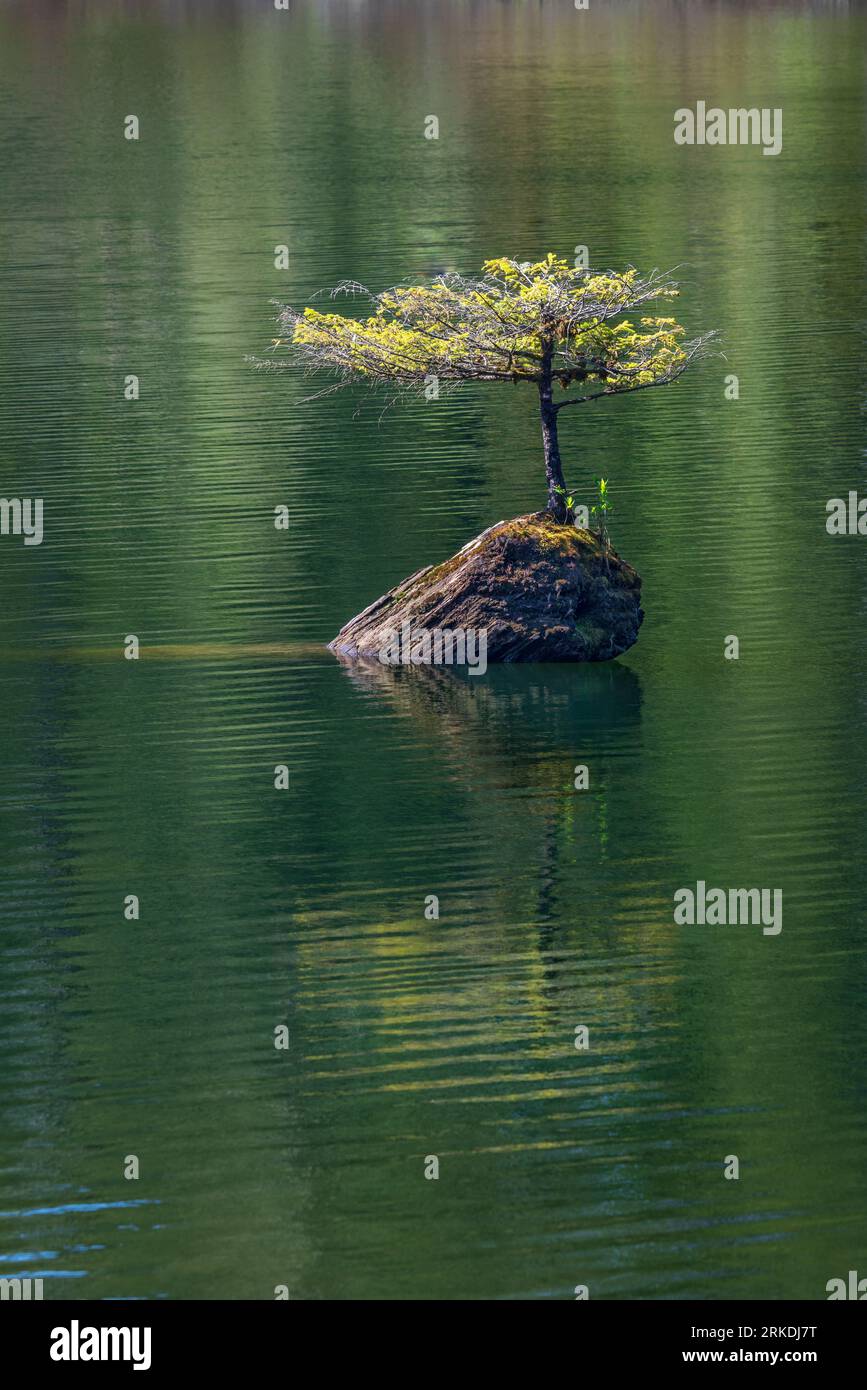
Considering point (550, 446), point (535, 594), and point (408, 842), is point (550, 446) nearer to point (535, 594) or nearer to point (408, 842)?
point (535, 594)

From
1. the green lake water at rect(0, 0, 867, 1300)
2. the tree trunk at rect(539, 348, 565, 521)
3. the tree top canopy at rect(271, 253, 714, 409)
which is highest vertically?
the tree top canopy at rect(271, 253, 714, 409)

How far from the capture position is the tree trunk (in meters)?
31.3

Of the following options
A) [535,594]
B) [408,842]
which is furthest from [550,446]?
[408,842]

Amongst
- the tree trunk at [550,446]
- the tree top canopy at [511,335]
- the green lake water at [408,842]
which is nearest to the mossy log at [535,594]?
the tree trunk at [550,446]

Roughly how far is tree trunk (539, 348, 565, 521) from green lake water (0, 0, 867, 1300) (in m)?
2.58

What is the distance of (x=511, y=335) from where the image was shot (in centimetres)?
3103

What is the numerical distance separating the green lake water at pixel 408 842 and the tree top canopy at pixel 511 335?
164 inches

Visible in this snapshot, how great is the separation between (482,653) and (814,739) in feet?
18.5

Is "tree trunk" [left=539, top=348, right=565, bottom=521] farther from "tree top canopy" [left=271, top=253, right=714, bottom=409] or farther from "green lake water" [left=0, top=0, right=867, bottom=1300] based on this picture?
"green lake water" [left=0, top=0, right=867, bottom=1300]

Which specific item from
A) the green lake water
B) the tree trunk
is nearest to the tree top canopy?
the tree trunk

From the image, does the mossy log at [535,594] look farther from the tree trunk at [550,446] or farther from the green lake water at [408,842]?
the green lake water at [408,842]

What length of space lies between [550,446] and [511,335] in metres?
1.80

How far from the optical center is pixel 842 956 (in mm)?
21328
